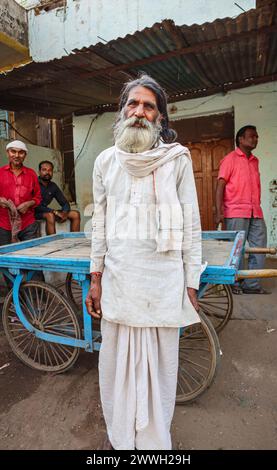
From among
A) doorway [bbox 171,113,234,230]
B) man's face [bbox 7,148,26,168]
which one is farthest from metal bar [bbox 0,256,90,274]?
doorway [bbox 171,113,234,230]

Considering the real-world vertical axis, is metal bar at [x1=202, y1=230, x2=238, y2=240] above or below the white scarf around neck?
below

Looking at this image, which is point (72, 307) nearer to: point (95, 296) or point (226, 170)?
point (95, 296)

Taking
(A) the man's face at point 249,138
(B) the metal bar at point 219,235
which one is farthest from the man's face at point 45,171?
(B) the metal bar at point 219,235

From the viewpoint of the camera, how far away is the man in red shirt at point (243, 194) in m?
4.30

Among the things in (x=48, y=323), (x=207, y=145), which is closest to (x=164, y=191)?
(x=48, y=323)

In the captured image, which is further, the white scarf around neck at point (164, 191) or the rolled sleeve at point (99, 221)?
the rolled sleeve at point (99, 221)

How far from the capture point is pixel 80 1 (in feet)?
13.6

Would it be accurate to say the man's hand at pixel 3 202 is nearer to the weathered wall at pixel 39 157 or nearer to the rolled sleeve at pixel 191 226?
the weathered wall at pixel 39 157

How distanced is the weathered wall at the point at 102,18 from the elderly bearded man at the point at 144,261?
7.57ft

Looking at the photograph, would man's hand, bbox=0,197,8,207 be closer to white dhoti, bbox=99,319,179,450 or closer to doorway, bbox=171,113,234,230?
white dhoti, bbox=99,319,179,450

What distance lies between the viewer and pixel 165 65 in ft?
15.2

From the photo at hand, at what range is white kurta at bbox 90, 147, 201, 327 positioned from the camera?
163cm

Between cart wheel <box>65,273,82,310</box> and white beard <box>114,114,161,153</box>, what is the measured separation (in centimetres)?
211

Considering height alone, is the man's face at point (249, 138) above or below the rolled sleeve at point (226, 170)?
above
